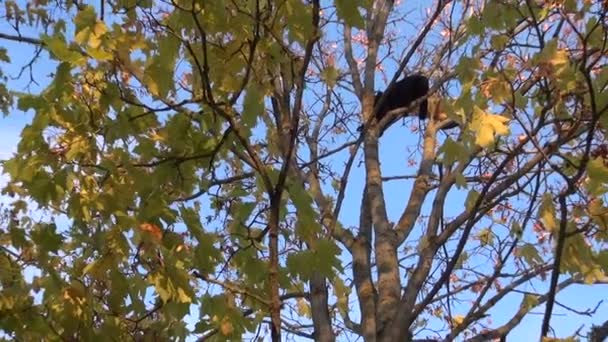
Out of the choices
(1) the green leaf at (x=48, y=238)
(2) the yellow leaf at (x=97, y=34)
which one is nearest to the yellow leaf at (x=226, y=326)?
(1) the green leaf at (x=48, y=238)

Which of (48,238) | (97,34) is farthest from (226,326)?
(97,34)

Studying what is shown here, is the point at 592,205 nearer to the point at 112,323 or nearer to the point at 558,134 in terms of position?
the point at 558,134

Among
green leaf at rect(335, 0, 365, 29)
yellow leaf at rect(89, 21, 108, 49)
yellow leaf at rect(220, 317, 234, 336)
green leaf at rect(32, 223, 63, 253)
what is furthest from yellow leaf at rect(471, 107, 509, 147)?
green leaf at rect(32, 223, 63, 253)

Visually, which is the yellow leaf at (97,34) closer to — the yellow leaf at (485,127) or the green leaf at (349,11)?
the green leaf at (349,11)

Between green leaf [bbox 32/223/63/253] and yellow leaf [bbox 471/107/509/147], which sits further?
green leaf [bbox 32/223/63/253]

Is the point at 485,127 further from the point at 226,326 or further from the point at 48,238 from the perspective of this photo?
the point at 48,238

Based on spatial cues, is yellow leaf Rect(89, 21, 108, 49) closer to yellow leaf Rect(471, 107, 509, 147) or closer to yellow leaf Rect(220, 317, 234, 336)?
yellow leaf Rect(220, 317, 234, 336)

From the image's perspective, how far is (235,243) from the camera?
301 cm

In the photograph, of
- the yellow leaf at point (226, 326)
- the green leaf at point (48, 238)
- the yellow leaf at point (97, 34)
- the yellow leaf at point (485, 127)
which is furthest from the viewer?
the green leaf at point (48, 238)

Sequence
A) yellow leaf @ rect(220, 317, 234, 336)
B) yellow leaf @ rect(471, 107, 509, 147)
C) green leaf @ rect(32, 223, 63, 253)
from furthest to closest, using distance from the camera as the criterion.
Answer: green leaf @ rect(32, 223, 63, 253), yellow leaf @ rect(220, 317, 234, 336), yellow leaf @ rect(471, 107, 509, 147)

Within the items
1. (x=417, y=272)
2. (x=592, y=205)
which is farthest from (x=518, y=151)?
(x=417, y=272)

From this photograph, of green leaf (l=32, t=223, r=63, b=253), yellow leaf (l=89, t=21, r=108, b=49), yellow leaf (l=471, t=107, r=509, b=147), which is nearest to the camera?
yellow leaf (l=89, t=21, r=108, b=49)

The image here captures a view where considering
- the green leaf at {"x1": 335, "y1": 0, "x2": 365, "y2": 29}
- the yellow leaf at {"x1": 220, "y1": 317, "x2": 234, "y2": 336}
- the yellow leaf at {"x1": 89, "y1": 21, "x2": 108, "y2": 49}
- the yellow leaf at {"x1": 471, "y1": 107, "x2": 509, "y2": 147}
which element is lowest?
the yellow leaf at {"x1": 220, "y1": 317, "x2": 234, "y2": 336}

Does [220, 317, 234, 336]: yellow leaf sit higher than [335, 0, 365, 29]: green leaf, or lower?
lower
